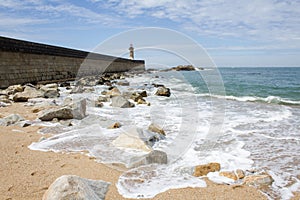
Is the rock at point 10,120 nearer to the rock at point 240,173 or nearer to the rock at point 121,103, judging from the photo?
the rock at point 121,103

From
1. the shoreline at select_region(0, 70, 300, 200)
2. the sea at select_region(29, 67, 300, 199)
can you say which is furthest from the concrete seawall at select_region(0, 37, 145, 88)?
the shoreline at select_region(0, 70, 300, 200)

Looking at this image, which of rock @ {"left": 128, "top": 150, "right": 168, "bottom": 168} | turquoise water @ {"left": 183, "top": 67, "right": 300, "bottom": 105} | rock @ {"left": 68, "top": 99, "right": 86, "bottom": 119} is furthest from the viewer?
turquoise water @ {"left": 183, "top": 67, "right": 300, "bottom": 105}

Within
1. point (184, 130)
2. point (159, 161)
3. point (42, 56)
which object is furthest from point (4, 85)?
point (159, 161)

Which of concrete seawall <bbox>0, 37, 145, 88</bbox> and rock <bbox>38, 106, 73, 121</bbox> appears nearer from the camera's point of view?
rock <bbox>38, 106, 73, 121</bbox>

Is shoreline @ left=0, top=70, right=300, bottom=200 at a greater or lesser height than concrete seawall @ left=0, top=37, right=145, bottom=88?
lesser

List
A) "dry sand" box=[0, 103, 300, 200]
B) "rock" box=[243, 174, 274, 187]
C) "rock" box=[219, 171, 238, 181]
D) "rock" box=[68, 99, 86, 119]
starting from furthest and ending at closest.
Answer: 1. "rock" box=[68, 99, 86, 119]
2. "rock" box=[219, 171, 238, 181]
3. "rock" box=[243, 174, 274, 187]
4. "dry sand" box=[0, 103, 300, 200]

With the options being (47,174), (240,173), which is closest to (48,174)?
(47,174)

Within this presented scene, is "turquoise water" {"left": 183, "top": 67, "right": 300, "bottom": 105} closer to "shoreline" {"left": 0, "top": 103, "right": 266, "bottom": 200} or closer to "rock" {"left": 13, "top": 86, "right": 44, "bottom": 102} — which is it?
"rock" {"left": 13, "top": 86, "right": 44, "bottom": 102}

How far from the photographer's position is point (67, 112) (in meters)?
5.30

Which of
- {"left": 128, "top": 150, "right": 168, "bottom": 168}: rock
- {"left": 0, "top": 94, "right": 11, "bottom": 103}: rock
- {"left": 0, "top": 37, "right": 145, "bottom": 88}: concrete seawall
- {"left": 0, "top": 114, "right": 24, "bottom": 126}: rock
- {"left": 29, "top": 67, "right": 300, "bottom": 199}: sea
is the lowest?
{"left": 29, "top": 67, "right": 300, "bottom": 199}: sea

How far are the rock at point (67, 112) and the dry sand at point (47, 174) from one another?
1.48 meters

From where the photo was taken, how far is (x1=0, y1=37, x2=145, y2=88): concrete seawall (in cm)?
1115

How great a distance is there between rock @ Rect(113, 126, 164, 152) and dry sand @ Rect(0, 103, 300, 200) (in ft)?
2.18

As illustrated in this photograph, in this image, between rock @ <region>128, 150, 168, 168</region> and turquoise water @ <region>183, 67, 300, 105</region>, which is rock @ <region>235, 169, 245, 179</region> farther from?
turquoise water @ <region>183, 67, 300, 105</region>
